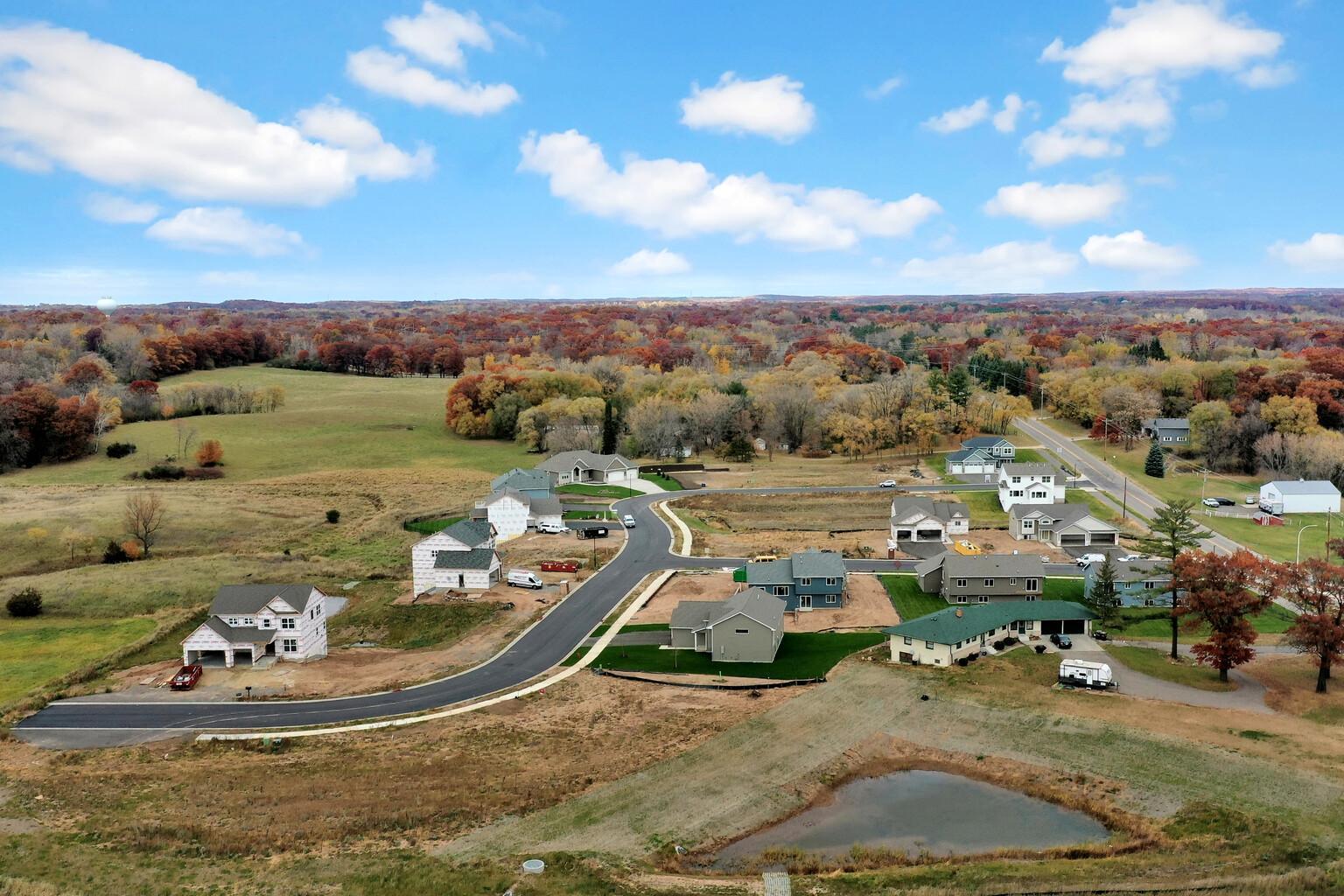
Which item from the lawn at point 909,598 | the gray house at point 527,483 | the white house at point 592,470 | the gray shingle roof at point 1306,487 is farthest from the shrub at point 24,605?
the gray shingle roof at point 1306,487

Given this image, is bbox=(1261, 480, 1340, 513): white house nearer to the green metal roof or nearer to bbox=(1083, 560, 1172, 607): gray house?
bbox=(1083, 560, 1172, 607): gray house

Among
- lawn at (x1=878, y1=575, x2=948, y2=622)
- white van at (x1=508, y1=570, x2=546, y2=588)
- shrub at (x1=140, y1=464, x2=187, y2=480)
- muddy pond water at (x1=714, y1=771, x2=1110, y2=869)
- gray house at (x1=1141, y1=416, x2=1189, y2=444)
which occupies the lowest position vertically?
muddy pond water at (x1=714, y1=771, x2=1110, y2=869)

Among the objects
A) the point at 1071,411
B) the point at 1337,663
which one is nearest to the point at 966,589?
the point at 1337,663

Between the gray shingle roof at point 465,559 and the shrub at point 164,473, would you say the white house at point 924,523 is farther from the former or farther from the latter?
the shrub at point 164,473

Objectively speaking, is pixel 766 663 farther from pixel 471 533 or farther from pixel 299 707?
pixel 471 533

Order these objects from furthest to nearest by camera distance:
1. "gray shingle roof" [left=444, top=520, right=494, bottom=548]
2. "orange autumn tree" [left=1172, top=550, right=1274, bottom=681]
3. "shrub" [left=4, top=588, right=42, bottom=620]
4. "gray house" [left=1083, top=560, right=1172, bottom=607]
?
"gray shingle roof" [left=444, top=520, right=494, bottom=548], "shrub" [left=4, top=588, right=42, bottom=620], "gray house" [left=1083, top=560, right=1172, bottom=607], "orange autumn tree" [left=1172, top=550, right=1274, bottom=681]

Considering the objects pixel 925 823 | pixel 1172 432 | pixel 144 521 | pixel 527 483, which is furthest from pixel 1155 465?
pixel 144 521

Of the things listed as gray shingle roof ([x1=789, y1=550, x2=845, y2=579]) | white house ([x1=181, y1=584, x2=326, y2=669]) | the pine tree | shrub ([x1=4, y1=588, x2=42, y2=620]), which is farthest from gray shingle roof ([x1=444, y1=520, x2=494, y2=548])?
the pine tree
